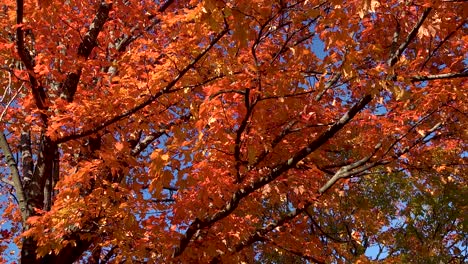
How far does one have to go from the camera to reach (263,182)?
5141 millimetres

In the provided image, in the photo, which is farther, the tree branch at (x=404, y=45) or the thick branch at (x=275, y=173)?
the thick branch at (x=275, y=173)

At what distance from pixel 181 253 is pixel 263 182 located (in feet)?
5.22

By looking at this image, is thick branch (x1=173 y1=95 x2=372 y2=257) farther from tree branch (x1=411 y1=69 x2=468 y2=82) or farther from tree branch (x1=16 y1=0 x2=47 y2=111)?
tree branch (x1=16 y1=0 x2=47 y2=111)

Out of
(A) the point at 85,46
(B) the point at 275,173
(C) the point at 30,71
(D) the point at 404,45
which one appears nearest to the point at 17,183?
(C) the point at 30,71

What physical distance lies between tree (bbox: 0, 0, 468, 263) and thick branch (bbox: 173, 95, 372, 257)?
0.02 m

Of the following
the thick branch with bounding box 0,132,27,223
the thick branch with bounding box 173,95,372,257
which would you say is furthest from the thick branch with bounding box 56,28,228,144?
the thick branch with bounding box 173,95,372,257

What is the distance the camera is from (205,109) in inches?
182

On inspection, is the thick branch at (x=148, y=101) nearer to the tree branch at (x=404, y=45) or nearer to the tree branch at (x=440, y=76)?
the tree branch at (x=404, y=45)

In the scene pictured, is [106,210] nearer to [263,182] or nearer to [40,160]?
[40,160]

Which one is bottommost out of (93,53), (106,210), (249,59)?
(106,210)

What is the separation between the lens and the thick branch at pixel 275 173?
179 inches

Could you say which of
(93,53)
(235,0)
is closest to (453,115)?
(235,0)

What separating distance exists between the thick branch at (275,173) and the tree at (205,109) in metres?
0.02

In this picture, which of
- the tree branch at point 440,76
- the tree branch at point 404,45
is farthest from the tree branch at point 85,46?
the tree branch at point 440,76
